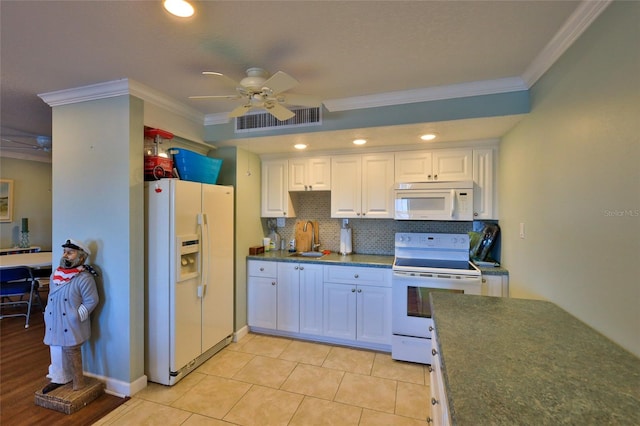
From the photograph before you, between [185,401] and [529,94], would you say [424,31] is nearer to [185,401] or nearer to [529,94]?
[529,94]

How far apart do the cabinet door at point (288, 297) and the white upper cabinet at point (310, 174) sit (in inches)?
37.6

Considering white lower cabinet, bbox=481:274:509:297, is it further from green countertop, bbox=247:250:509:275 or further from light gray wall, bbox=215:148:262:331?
light gray wall, bbox=215:148:262:331

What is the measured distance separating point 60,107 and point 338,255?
299cm

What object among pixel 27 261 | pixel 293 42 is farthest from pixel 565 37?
pixel 27 261

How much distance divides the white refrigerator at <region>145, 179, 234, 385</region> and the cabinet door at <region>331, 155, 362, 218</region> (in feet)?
4.51

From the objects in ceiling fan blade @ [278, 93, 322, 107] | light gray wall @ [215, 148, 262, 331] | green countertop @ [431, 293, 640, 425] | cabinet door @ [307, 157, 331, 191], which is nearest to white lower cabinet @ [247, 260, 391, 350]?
light gray wall @ [215, 148, 262, 331]

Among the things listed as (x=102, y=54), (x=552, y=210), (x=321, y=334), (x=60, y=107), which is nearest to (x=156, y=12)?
(x=102, y=54)

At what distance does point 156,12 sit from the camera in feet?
4.85

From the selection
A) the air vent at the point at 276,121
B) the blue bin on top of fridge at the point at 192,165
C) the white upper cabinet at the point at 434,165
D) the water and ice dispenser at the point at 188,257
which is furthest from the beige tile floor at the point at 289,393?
the air vent at the point at 276,121

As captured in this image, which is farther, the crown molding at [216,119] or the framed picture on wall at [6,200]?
the framed picture on wall at [6,200]

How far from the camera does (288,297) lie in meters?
3.28

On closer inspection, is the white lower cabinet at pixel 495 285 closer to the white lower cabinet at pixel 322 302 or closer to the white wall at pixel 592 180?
the white wall at pixel 592 180

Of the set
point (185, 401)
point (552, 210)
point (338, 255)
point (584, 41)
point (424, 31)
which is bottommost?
point (185, 401)

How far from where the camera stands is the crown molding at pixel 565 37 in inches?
52.8
